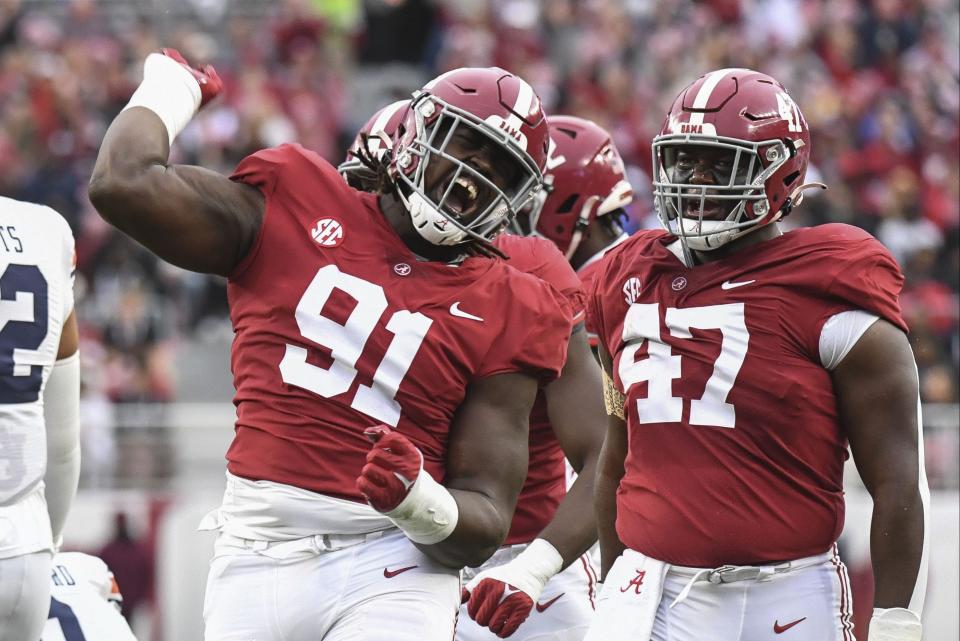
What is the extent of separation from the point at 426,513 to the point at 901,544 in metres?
1.07

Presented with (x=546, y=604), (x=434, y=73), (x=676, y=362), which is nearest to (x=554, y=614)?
(x=546, y=604)

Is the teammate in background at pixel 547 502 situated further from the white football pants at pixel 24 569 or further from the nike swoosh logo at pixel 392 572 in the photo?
the white football pants at pixel 24 569

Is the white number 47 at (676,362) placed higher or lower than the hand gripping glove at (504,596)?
higher

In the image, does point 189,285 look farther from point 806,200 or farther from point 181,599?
point 806,200

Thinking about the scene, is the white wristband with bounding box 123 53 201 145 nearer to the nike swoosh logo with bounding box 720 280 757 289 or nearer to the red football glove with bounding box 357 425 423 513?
the red football glove with bounding box 357 425 423 513

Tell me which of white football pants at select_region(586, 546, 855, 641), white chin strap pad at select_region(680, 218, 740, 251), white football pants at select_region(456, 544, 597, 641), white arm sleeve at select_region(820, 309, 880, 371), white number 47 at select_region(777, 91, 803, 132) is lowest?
white football pants at select_region(456, 544, 597, 641)

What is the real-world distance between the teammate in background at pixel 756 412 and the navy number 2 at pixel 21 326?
1559mm

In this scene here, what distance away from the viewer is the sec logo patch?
3301mm

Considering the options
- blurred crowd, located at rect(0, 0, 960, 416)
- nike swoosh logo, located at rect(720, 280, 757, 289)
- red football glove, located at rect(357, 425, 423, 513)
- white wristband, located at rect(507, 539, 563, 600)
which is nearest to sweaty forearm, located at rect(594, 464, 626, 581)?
white wristband, located at rect(507, 539, 563, 600)

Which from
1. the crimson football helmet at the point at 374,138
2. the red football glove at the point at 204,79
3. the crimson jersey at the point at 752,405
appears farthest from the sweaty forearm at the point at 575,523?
the red football glove at the point at 204,79

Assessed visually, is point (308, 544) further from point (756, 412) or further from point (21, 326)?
point (21, 326)

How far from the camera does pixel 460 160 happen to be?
339cm

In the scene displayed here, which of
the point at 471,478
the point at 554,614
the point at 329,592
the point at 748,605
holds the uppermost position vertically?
the point at 471,478

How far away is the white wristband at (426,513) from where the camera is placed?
300cm
